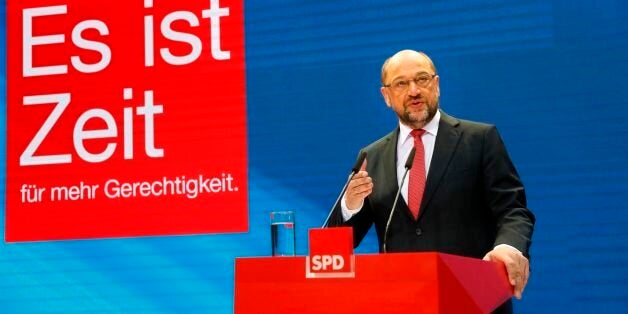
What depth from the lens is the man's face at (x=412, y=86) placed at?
2408 mm

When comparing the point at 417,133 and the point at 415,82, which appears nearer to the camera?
the point at 415,82

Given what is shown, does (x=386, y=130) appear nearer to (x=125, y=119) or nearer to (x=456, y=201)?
(x=456, y=201)

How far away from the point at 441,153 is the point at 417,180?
108 millimetres

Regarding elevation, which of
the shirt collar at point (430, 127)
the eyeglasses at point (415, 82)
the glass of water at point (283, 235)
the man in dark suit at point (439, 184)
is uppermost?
the eyeglasses at point (415, 82)

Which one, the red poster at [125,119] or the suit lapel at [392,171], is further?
the red poster at [125,119]

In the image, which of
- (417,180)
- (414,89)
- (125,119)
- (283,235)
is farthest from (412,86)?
(125,119)

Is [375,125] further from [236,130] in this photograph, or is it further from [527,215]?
[527,215]

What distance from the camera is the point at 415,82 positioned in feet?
7.93

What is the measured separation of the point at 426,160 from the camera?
2506mm

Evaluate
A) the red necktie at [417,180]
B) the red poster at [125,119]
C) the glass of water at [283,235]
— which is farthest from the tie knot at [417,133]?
the red poster at [125,119]

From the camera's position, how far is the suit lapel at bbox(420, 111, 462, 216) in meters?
2.40

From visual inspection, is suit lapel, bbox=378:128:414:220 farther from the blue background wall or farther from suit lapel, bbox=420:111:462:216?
the blue background wall

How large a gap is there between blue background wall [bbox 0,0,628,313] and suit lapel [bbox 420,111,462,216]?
812 millimetres

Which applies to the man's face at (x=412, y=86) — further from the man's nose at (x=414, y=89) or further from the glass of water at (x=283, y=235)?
the glass of water at (x=283, y=235)
